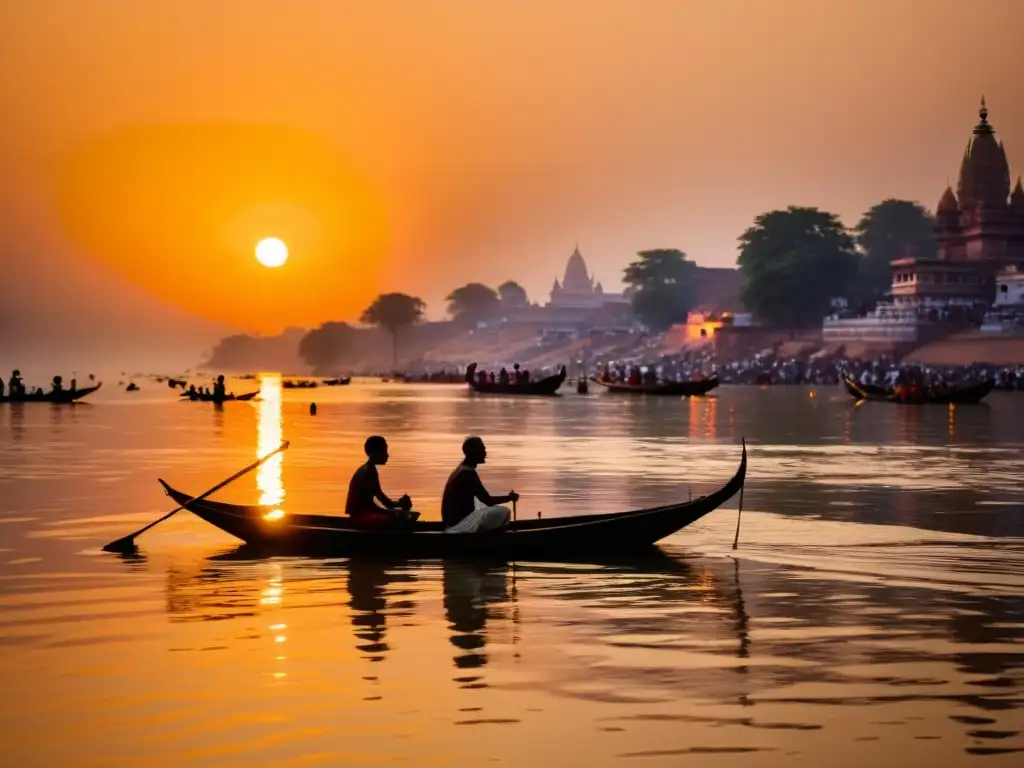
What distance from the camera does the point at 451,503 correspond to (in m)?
14.7

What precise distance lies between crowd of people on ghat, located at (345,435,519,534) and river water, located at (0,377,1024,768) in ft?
1.38

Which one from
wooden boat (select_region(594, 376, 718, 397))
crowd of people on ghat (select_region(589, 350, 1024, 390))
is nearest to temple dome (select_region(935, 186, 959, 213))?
crowd of people on ghat (select_region(589, 350, 1024, 390))

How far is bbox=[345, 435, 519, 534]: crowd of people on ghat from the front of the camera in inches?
565

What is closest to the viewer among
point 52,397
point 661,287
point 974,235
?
point 52,397

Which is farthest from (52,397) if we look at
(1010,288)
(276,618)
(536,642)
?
(1010,288)

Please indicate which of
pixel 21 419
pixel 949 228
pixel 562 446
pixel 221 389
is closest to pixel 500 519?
pixel 562 446

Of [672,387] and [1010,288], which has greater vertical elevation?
[1010,288]

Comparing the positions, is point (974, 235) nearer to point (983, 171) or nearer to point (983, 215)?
point (983, 215)

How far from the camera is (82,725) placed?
845 centimetres

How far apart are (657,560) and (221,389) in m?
58.5

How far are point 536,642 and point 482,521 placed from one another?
3815 mm

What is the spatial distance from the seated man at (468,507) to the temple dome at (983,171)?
108 m

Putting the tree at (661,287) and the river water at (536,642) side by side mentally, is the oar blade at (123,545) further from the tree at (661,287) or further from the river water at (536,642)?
the tree at (661,287)

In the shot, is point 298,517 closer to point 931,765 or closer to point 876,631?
point 876,631
